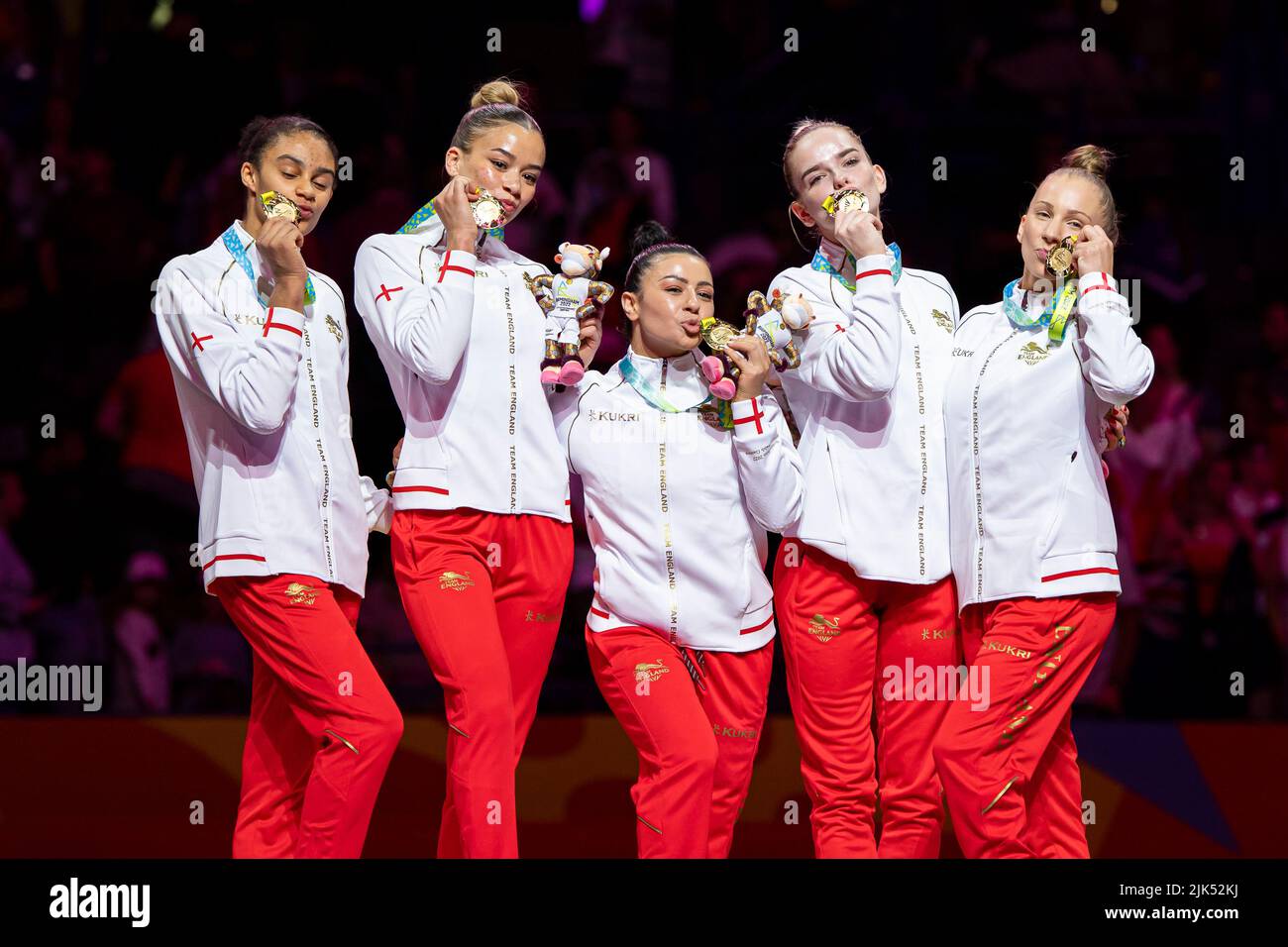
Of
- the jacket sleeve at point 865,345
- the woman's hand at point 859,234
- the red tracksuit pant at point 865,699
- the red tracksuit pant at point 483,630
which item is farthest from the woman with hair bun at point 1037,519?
the red tracksuit pant at point 483,630

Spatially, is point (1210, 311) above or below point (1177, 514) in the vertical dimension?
above

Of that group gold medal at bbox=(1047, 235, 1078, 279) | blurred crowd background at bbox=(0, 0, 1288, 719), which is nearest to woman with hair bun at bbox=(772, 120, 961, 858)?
gold medal at bbox=(1047, 235, 1078, 279)

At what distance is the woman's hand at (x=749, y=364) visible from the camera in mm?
3955

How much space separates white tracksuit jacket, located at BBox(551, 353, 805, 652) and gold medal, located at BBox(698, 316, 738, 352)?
160 millimetres

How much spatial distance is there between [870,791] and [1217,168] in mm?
4801

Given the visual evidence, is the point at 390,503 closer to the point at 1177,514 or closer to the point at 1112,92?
the point at 1177,514

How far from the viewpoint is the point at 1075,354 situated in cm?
386

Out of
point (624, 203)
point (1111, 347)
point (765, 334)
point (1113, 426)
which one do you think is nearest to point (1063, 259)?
point (1111, 347)

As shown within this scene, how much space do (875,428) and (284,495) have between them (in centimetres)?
147

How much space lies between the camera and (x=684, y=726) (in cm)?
383

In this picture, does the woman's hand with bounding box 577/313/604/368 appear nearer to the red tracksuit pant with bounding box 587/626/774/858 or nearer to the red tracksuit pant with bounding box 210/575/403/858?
the red tracksuit pant with bounding box 587/626/774/858

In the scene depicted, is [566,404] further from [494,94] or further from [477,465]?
[494,94]

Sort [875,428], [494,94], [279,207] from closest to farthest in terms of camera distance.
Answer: [279,207], [875,428], [494,94]
